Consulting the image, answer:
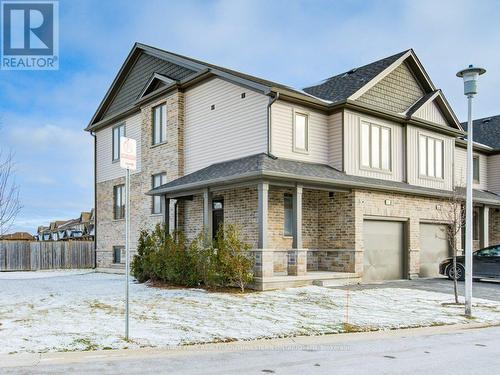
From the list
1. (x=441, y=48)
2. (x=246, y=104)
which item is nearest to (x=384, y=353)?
(x=246, y=104)

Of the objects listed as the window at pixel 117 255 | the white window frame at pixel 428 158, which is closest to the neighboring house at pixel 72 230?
the window at pixel 117 255

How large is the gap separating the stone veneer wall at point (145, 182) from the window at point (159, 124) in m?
0.20

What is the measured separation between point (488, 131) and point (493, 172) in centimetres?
342

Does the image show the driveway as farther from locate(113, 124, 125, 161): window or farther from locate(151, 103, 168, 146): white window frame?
locate(113, 124, 125, 161): window

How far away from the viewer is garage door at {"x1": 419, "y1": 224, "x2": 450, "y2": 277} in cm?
2077

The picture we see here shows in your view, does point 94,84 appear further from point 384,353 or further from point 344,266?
point 384,353

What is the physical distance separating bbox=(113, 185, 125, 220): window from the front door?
25.7ft

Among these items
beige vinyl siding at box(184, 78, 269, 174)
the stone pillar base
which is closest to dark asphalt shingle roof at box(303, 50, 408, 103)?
beige vinyl siding at box(184, 78, 269, 174)

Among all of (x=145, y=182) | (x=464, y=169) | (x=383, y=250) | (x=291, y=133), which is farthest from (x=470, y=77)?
(x=464, y=169)

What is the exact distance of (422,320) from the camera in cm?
1075

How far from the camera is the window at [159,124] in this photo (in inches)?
878

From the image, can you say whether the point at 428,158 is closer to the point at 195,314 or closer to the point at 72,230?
the point at 195,314

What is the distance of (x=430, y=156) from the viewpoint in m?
21.9

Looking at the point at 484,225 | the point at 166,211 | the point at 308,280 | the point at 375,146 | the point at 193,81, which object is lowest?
the point at 308,280
